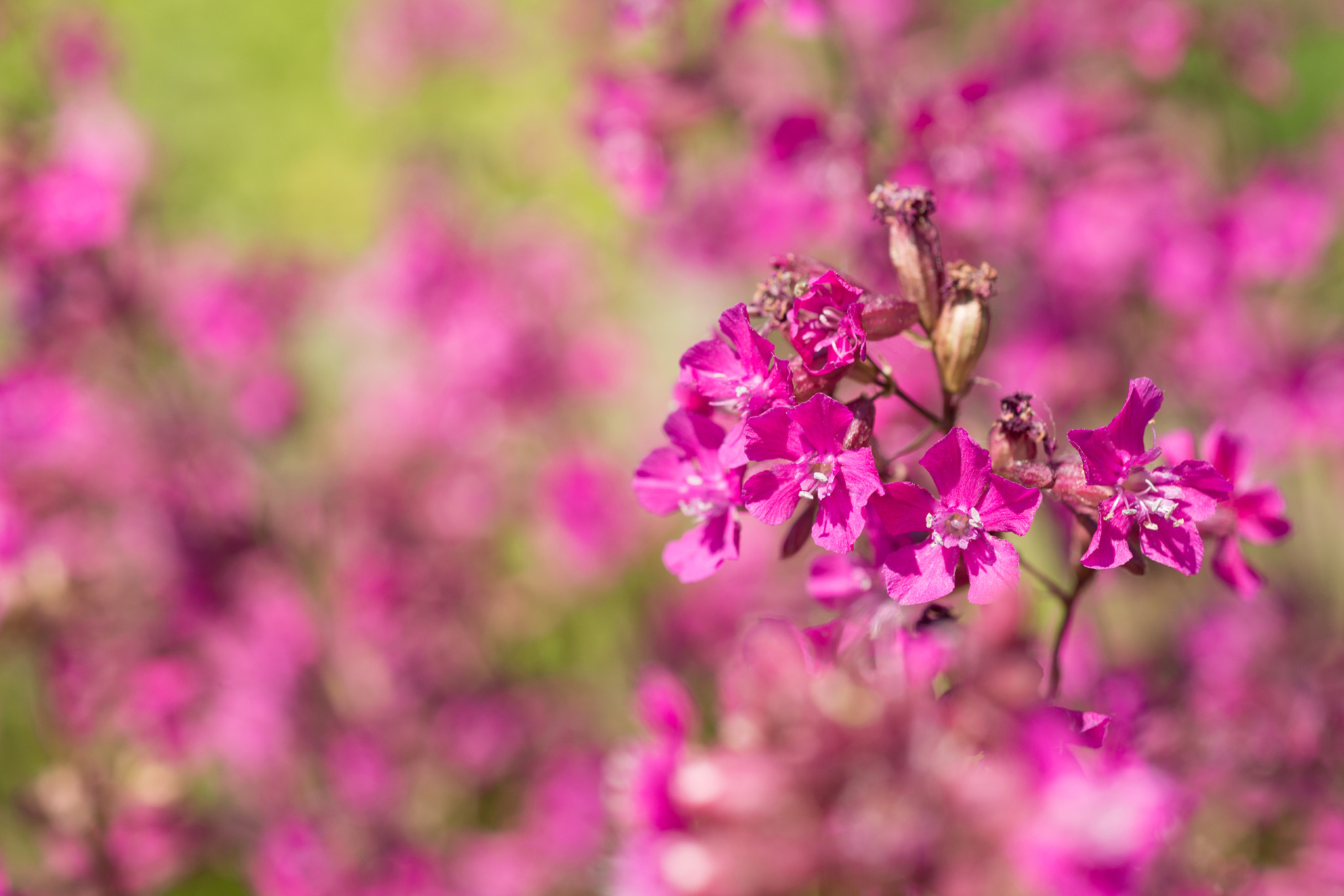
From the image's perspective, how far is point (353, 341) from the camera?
448cm

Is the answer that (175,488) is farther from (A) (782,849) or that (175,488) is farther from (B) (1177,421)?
(B) (1177,421)

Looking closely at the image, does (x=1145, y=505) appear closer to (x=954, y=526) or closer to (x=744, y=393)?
(x=954, y=526)

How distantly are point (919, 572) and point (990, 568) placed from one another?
7 cm

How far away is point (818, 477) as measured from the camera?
3.01ft

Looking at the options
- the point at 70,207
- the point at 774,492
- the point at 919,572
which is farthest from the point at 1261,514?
the point at 70,207

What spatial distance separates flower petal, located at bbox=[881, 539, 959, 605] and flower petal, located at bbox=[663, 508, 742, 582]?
149mm

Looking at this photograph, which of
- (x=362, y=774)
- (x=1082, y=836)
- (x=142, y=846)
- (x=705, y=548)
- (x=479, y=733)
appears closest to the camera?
(x=1082, y=836)

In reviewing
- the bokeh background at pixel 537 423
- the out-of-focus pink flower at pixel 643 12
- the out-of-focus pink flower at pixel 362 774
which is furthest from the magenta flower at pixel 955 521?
the out-of-focus pink flower at pixel 362 774

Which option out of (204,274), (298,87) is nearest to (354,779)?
(204,274)

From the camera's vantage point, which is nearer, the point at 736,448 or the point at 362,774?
the point at 736,448

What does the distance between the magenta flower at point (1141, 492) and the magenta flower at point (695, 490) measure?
1.02 ft

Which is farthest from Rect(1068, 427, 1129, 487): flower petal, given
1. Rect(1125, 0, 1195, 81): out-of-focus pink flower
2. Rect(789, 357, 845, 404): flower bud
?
Rect(1125, 0, 1195, 81): out-of-focus pink flower

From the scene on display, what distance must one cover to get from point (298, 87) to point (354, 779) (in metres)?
4.60

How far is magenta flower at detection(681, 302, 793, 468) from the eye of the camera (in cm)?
92
